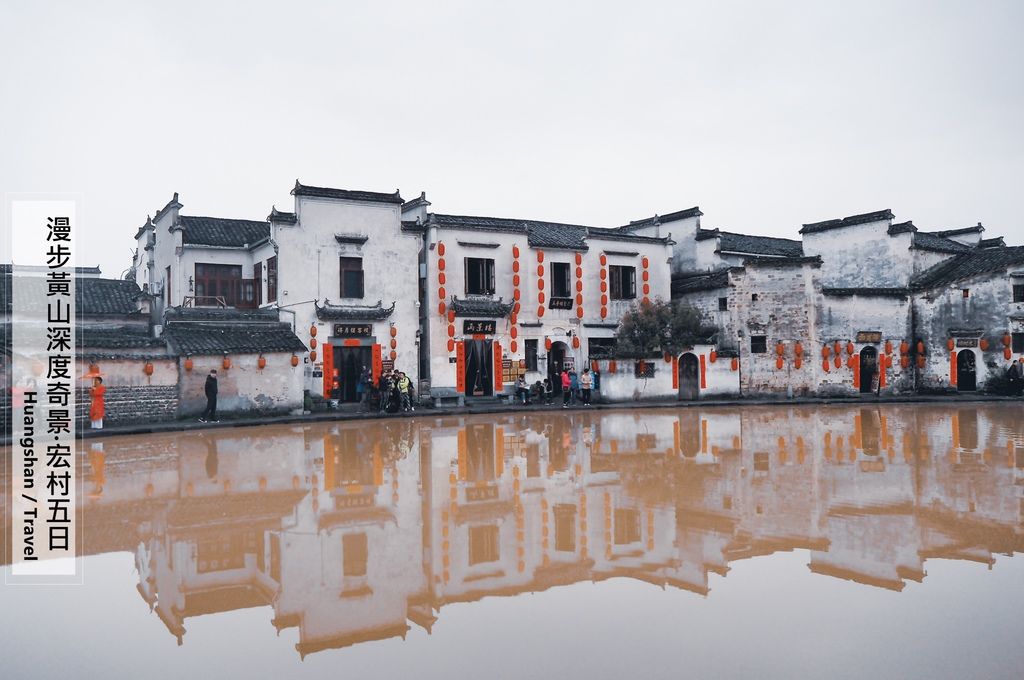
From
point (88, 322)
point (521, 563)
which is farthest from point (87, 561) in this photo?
point (88, 322)

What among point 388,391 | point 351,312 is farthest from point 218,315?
point 388,391

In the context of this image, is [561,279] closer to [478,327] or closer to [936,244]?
[478,327]

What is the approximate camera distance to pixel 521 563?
6703 millimetres

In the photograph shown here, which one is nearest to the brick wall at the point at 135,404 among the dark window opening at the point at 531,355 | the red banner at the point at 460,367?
the red banner at the point at 460,367

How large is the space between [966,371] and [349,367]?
22.1 m

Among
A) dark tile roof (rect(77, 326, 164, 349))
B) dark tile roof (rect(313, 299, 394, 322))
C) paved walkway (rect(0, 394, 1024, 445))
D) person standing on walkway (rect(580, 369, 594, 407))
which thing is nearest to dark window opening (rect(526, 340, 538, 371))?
paved walkway (rect(0, 394, 1024, 445))

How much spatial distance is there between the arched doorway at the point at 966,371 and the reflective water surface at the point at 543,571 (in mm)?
17188

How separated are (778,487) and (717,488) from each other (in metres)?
0.79

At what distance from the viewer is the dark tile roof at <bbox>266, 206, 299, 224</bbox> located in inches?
903

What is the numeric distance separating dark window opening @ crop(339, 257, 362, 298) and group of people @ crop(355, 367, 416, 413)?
261 centimetres

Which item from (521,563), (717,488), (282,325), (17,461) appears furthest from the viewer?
(282,325)

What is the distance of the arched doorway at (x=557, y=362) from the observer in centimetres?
2759

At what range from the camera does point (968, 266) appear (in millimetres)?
27891

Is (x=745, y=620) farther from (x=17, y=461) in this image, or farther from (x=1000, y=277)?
(x=1000, y=277)
